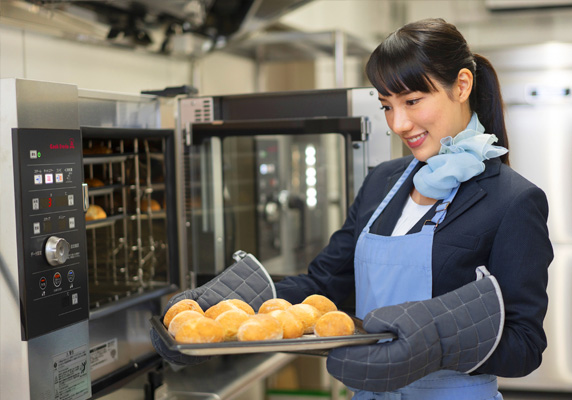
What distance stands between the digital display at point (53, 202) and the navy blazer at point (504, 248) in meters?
0.64

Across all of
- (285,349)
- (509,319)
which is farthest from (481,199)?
(285,349)

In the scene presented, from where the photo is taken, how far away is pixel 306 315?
3.83 feet

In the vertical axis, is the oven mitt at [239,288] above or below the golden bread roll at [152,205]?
below

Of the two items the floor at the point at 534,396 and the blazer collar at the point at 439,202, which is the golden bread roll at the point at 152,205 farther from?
the floor at the point at 534,396

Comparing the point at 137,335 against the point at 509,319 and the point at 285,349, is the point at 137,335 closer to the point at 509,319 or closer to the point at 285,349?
the point at 285,349

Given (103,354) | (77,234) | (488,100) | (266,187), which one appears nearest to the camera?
(488,100)

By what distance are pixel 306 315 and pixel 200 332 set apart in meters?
0.21

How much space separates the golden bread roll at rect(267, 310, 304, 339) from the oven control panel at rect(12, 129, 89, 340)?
504 millimetres

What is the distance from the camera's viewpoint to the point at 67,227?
1409 mm

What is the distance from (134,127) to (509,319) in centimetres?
105

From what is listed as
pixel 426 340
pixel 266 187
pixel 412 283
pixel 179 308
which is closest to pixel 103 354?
pixel 179 308

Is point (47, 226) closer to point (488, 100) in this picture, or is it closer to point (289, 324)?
point (289, 324)

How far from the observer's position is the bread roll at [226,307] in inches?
46.2

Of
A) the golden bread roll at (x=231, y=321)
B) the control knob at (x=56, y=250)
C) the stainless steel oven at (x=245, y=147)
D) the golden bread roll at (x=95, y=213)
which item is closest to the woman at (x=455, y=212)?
the golden bread roll at (x=231, y=321)
